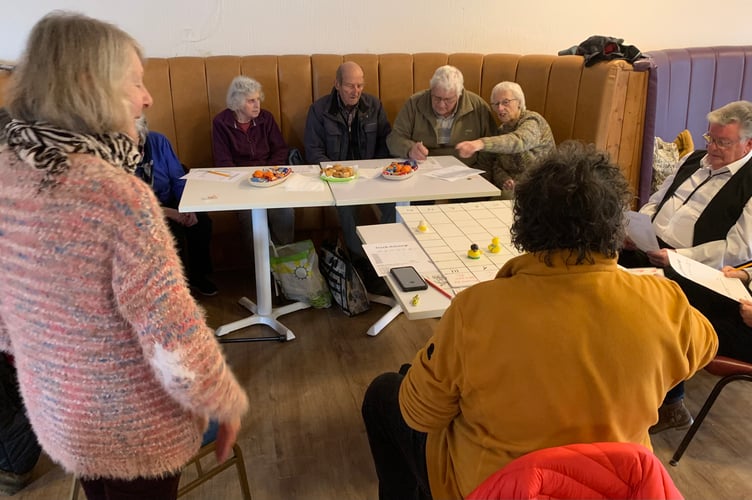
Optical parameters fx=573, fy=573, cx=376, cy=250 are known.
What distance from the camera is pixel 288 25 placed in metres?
3.55

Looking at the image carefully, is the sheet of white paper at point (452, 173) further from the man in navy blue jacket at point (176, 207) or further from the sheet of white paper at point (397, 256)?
the man in navy blue jacket at point (176, 207)

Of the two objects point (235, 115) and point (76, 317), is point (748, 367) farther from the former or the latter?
point (235, 115)

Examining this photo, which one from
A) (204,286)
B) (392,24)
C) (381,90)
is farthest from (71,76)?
(392,24)

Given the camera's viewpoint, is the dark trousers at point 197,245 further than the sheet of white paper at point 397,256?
Yes

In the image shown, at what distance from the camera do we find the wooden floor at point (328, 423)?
191 cm

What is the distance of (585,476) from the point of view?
835 millimetres

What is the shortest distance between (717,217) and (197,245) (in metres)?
2.44

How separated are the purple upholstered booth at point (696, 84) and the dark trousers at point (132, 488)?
3.69 m

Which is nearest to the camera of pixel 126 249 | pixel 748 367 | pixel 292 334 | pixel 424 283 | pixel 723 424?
pixel 126 249

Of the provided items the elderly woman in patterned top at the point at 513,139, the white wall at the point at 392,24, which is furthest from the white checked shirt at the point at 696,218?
the white wall at the point at 392,24

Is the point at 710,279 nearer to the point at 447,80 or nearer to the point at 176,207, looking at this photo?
the point at 447,80

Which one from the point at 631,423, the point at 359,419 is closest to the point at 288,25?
the point at 359,419

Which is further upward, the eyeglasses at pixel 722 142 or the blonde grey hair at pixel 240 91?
the blonde grey hair at pixel 240 91

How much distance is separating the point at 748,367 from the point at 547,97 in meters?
2.13
